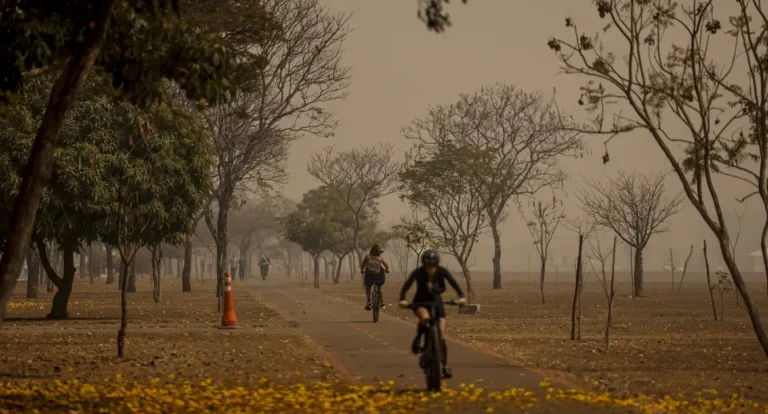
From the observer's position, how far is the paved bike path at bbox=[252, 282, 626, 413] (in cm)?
1409

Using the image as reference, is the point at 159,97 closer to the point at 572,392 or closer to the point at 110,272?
the point at 572,392

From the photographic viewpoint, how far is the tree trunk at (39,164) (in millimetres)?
12023

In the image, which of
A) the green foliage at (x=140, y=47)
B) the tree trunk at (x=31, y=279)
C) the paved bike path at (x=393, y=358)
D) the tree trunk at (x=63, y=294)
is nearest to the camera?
the green foliage at (x=140, y=47)

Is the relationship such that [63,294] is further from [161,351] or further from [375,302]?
[161,351]

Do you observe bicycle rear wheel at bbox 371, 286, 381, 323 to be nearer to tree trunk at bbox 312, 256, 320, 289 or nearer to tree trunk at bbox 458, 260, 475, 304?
tree trunk at bbox 458, 260, 475, 304

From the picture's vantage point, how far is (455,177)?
186 feet

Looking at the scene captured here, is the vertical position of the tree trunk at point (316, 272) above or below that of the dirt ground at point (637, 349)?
above

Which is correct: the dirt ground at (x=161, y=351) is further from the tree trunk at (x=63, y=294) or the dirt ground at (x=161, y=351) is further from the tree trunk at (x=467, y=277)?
the tree trunk at (x=467, y=277)

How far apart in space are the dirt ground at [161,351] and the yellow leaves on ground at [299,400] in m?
1.12

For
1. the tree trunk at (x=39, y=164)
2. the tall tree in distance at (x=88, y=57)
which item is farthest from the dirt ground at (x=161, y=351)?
the tall tree in distance at (x=88, y=57)

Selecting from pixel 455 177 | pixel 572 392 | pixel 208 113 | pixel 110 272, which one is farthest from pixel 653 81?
pixel 110 272

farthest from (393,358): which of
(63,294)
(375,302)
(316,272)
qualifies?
(316,272)

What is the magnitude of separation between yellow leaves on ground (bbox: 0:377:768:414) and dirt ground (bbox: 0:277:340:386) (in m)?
1.12

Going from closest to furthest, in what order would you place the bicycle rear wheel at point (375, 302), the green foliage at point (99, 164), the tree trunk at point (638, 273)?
the green foliage at point (99, 164), the bicycle rear wheel at point (375, 302), the tree trunk at point (638, 273)
